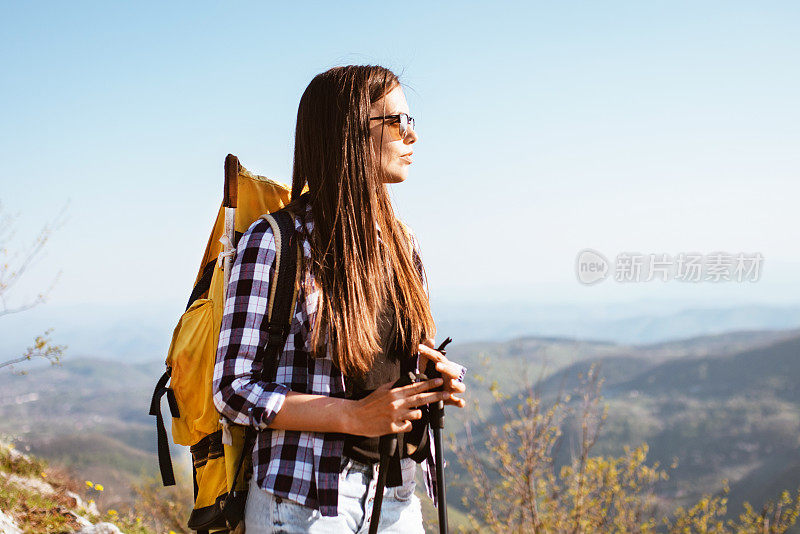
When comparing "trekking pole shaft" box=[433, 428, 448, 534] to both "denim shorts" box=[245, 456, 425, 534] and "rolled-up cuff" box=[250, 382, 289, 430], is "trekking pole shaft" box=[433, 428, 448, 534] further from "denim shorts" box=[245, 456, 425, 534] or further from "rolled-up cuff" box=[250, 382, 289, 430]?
"rolled-up cuff" box=[250, 382, 289, 430]

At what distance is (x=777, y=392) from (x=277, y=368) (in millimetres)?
81352

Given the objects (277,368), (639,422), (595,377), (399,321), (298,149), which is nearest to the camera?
(277,368)

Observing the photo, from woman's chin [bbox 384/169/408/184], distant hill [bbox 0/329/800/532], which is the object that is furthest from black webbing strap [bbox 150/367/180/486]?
distant hill [bbox 0/329/800/532]

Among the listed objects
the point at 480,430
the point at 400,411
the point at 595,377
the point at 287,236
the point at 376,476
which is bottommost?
the point at 480,430

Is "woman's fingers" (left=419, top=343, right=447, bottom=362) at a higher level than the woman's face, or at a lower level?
lower

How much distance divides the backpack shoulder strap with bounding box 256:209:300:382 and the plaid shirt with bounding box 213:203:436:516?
1cm

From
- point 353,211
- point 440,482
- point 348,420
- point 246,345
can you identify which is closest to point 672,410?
point 440,482

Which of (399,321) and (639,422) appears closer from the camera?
(399,321)

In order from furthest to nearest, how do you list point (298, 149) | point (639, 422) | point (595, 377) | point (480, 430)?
point (639, 422), point (480, 430), point (595, 377), point (298, 149)

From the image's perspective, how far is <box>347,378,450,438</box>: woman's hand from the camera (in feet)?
4.80

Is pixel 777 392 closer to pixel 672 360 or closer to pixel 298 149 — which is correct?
pixel 672 360

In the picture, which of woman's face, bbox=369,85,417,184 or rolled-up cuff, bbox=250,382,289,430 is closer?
rolled-up cuff, bbox=250,382,289,430

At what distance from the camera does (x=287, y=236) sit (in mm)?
1585

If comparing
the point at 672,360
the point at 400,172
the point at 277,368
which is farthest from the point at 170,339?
the point at 672,360
